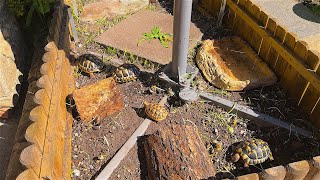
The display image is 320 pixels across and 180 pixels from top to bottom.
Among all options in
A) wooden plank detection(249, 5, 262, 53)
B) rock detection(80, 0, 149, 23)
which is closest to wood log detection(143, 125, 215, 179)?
wooden plank detection(249, 5, 262, 53)

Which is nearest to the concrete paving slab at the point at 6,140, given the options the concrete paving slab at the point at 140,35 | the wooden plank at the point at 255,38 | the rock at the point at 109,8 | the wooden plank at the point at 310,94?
the concrete paving slab at the point at 140,35

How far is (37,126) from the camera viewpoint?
9.77 ft

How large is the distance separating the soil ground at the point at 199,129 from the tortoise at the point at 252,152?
135mm

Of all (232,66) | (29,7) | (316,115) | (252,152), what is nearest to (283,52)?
(232,66)

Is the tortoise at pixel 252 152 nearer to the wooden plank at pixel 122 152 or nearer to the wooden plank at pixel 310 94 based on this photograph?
the wooden plank at pixel 310 94

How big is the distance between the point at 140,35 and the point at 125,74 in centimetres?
119

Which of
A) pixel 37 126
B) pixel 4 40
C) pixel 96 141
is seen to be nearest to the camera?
pixel 37 126

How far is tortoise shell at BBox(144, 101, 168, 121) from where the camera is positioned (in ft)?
12.6

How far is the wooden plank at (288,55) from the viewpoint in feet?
12.2

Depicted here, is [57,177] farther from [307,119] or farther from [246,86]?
[307,119]

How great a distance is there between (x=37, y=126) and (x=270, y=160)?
2.50 meters

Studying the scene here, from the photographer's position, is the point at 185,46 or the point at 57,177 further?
the point at 185,46

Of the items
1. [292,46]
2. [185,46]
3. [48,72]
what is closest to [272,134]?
[292,46]

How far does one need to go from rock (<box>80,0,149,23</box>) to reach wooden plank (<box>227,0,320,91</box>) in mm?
1966
